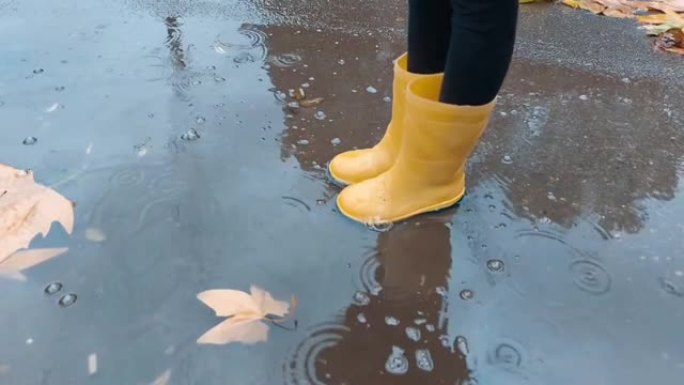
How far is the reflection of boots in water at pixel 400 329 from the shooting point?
3.55ft

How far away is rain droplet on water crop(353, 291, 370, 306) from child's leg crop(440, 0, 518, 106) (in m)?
0.42

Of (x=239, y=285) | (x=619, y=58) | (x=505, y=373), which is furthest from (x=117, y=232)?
(x=619, y=58)

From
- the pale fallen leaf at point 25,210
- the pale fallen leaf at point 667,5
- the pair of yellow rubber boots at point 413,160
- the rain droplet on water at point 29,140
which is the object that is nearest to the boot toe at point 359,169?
the pair of yellow rubber boots at point 413,160

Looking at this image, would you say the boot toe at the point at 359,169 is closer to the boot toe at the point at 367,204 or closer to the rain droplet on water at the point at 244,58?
the boot toe at the point at 367,204

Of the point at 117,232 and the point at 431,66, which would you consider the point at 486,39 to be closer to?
the point at 431,66

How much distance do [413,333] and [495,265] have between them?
259mm

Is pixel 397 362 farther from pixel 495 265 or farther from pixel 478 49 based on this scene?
pixel 478 49

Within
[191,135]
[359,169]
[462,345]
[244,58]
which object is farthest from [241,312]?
[244,58]

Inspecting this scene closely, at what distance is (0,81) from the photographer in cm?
188

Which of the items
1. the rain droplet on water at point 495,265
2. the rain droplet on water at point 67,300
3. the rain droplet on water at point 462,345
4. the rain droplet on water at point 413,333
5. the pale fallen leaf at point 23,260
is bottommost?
the rain droplet on water at point 495,265

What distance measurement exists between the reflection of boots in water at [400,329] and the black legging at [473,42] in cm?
33

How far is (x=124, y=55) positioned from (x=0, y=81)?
0.37 metres

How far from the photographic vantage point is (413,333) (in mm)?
1157

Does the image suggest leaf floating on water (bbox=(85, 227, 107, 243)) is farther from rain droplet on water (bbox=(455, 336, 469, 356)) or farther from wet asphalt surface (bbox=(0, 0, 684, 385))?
rain droplet on water (bbox=(455, 336, 469, 356))
